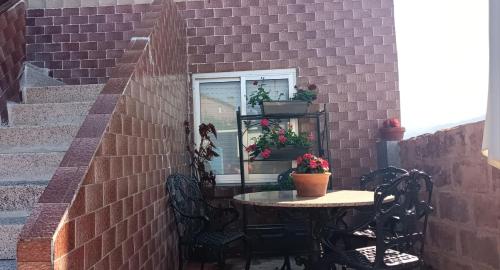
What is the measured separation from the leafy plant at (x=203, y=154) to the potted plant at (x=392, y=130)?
1.81m

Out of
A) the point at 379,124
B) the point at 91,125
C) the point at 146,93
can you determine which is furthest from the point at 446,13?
the point at 91,125

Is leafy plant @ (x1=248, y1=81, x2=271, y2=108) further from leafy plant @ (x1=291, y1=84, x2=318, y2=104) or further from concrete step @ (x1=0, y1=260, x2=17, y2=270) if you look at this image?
concrete step @ (x1=0, y1=260, x2=17, y2=270)

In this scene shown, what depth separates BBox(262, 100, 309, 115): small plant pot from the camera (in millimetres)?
3953

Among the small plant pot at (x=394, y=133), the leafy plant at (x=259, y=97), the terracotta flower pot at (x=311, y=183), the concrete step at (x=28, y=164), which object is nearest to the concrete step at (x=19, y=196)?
the concrete step at (x=28, y=164)

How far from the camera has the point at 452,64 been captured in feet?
14.3

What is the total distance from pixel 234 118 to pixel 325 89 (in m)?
Answer: 1.09

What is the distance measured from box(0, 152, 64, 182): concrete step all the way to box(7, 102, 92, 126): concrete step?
58 cm

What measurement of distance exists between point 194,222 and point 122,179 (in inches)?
56.9

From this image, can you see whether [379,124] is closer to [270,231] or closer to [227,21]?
[270,231]

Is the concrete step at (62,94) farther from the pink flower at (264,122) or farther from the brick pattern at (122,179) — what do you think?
the pink flower at (264,122)

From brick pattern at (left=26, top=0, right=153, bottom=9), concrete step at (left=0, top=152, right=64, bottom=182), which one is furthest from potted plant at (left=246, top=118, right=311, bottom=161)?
brick pattern at (left=26, top=0, right=153, bottom=9)

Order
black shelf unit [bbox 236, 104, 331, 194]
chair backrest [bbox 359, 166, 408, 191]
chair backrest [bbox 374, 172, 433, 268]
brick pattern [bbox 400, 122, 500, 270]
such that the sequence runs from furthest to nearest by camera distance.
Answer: black shelf unit [bbox 236, 104, 331, 194], chair backrest [bbox 359, 166, 408, 191], brick pattern [bbox 400, 122, 500, 270], chair backrest [bbox 374, 172, 433, 268]

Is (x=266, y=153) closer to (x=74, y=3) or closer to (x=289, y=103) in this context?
(x=289, y=103)

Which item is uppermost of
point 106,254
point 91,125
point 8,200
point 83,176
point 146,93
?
point 146,93
